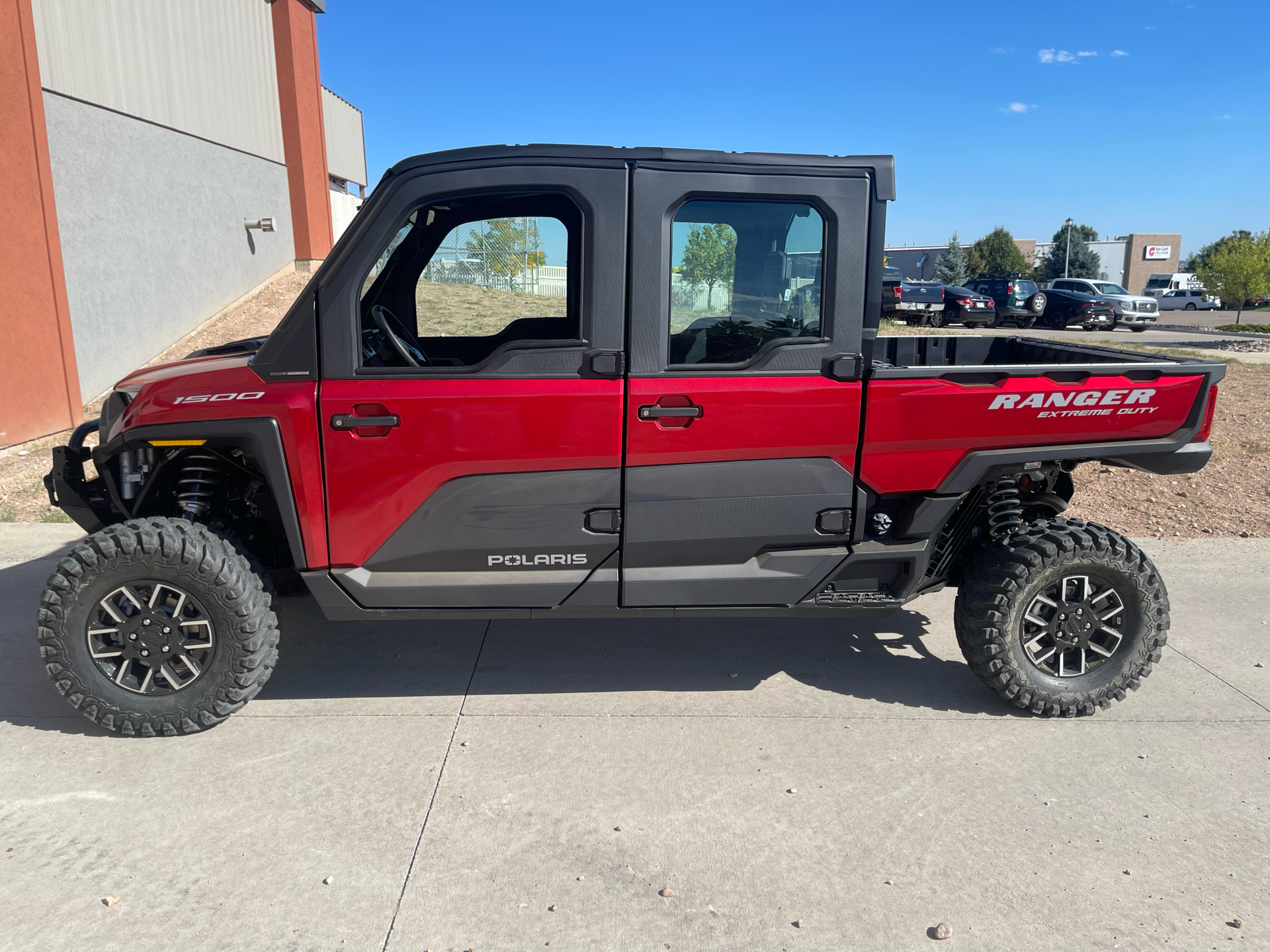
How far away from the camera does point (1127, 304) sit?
2847cm

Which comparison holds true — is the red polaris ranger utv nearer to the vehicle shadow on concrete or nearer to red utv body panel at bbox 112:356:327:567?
red utv body panel at bbox 112:356:327:567

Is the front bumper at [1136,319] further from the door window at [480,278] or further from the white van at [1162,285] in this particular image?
the door window at [480,278]

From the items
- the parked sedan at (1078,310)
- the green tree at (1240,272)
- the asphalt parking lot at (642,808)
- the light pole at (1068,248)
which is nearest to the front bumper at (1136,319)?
the parked sedan at (1078,310)

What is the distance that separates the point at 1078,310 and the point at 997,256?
4377 centimetres

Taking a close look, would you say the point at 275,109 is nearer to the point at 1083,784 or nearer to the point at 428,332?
the point at 428,332

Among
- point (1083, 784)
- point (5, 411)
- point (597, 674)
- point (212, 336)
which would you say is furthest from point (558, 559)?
point (212, 336)

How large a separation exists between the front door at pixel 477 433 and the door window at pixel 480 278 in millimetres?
32

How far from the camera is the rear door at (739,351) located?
326 cm

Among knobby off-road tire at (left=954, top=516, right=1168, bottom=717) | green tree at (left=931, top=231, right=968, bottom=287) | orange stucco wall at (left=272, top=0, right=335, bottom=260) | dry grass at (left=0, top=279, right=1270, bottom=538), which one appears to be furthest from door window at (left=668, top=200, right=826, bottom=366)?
green tree at (left=931, top=231, right=968, bottom=287)

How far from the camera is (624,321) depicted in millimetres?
3264

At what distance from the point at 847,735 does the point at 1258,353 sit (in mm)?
19672

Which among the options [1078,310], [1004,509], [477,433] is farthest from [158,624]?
[1078,310]

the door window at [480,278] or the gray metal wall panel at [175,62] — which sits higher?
the gray metal wall panel at [175,62]

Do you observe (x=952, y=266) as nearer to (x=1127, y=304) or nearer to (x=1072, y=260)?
(x=1072, y=260)
